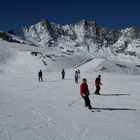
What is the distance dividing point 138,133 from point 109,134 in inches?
47.1

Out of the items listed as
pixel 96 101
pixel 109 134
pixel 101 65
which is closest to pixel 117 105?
pixel 96 101

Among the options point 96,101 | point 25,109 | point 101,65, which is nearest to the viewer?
point 25,109

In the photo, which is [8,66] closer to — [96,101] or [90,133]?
[96,101]

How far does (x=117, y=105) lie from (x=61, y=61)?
6339cm

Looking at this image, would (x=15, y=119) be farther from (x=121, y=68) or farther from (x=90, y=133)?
(x=121, y=68)

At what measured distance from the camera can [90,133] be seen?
39.4ft

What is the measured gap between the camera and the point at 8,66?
7831 cm

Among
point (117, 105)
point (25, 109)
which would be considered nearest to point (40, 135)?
point (25, 109)

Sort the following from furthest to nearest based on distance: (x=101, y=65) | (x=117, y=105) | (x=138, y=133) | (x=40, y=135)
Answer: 1. (x=101, y=65)
2. (x=117, y=105)
3. (x=138, y=133)
4. (x=40, y=135)

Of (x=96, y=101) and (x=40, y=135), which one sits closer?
(x=40, y=135)

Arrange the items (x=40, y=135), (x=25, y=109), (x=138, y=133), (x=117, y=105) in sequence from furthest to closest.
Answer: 1. (x=117, y=105)
2. (x=25, y=109)
3. (x=138, y=133)
4. (x=40, y=135)

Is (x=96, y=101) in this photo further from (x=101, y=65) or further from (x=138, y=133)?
(x=101, y=65)

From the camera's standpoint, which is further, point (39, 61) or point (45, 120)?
point (39, 61)

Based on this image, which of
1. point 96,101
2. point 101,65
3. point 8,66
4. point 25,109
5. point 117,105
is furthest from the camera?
point 8,66
